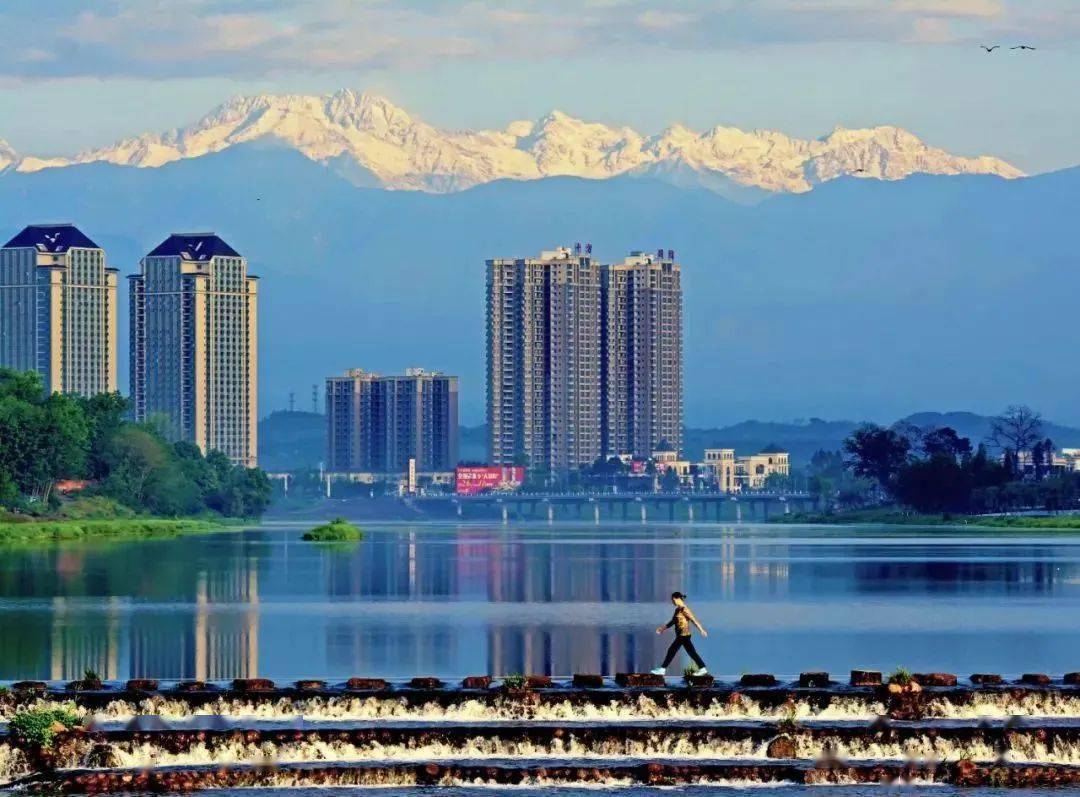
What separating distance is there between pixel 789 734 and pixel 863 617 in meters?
A: 36.6

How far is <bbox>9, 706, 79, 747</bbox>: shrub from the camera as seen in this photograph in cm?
3781

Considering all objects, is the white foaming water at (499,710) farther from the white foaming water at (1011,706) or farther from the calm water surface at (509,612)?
the calm water surface at (509,612)

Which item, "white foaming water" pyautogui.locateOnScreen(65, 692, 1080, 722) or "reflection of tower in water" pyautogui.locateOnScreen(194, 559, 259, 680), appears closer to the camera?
"white foaming water" pyautogui.locateOnScreen(65, 692, 1080, 722)

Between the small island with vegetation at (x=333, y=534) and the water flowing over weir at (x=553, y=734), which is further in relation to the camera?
the small island with vegetation at (x=333, y=534)

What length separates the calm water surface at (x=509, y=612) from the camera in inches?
2234

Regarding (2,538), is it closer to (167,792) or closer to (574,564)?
(574,564)

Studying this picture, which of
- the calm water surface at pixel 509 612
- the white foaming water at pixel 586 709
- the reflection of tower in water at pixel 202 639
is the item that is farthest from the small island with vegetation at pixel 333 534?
the white foaming water at pixel 586 709

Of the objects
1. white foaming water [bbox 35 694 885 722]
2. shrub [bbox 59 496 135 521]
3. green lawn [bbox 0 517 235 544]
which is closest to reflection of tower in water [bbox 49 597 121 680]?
white foaming water [bbox 35 694 885 722]

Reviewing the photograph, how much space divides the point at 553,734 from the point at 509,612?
1558 inches

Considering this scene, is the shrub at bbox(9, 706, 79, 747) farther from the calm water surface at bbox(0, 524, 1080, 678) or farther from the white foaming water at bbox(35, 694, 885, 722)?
the calm water surface at bbox(0, 524, 1080, 678)

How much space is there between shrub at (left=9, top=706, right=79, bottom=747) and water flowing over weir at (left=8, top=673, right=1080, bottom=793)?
0.13 m

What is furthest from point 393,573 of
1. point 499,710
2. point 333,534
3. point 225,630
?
point 333,534

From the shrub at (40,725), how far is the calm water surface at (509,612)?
1295 cm

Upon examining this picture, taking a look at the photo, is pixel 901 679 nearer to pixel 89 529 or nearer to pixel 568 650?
pixel 568 650
